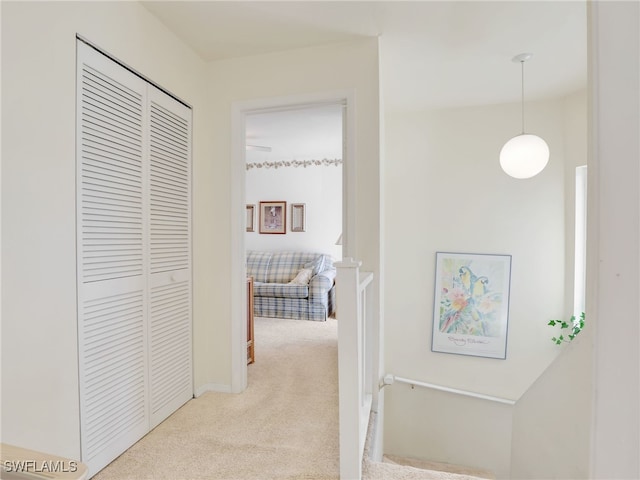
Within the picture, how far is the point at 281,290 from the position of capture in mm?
4762

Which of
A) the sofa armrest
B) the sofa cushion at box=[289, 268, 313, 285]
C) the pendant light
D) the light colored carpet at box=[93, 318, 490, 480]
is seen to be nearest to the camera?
the light colored carpet at box=[93, 318, 490, 480]

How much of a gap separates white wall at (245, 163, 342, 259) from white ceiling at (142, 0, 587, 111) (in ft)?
9.38

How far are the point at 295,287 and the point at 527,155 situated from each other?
3.18 m

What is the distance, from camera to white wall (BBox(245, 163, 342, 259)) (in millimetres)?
5555

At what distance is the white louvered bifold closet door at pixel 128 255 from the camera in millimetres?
1581

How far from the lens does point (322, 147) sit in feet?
16.7

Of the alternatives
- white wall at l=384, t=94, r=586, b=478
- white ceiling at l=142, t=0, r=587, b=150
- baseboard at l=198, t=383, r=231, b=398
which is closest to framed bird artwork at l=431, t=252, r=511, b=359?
white wall at l=384, t=94, r=586, b=478

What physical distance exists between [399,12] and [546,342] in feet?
10.3

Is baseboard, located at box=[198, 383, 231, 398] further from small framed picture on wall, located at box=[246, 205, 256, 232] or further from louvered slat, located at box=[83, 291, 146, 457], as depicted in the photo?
small framed picture on wall, located at box=[246, 205, 256, 232]

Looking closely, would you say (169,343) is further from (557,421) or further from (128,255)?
(557,421)

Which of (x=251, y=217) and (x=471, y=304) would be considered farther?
Result: (x=251, y=217)

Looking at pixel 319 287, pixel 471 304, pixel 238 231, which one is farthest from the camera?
pixel 319 287

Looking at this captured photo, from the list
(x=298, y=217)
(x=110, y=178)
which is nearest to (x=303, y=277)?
(x=298, y=217)

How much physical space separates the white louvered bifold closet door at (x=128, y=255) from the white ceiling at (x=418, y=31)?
1.75 feet
